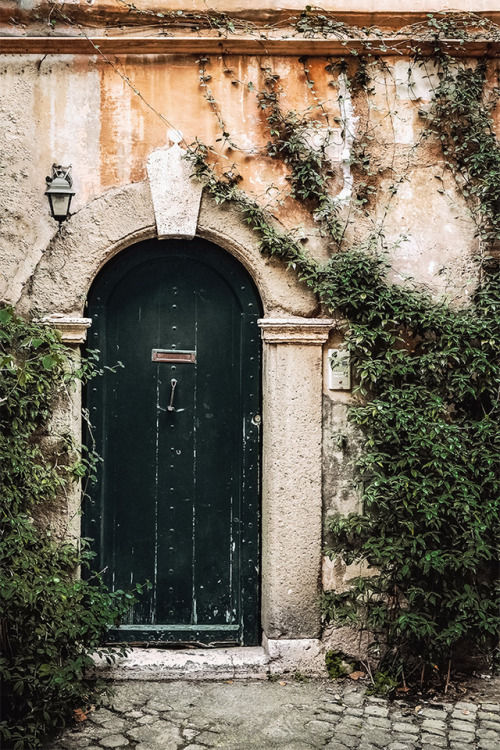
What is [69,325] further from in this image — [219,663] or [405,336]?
[219,663]

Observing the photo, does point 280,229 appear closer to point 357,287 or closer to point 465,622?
point 357,287

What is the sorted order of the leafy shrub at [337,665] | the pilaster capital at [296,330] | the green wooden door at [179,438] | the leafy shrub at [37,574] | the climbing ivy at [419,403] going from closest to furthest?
the leafy shrub at [37,574] → the climbing ivy at [419,403] → the leafy shrub at [337,665] → the pilaster capital at [296,330] → the green wooden door at [179,438]

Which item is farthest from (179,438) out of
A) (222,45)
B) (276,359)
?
(222,45)

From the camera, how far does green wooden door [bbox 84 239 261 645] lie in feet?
14.7

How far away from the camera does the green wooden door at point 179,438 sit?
448cm

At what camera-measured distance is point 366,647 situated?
4.38 m

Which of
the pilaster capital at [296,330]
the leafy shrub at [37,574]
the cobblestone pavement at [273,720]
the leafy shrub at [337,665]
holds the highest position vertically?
the pilaster capital at [296,330]

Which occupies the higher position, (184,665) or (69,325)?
(69,325)

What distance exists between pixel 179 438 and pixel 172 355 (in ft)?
1.71

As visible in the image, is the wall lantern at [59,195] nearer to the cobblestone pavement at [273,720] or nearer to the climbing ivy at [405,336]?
the climbing ivy at [405,336]

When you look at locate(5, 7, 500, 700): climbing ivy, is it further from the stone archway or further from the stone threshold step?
the stone threshold step

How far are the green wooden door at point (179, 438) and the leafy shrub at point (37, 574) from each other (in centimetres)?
24

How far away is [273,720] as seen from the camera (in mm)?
3701

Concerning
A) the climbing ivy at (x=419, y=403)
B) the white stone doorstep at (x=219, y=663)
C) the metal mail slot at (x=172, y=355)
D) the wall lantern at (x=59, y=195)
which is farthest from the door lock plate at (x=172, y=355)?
the white stone doorstep at (x=219, y=663)
